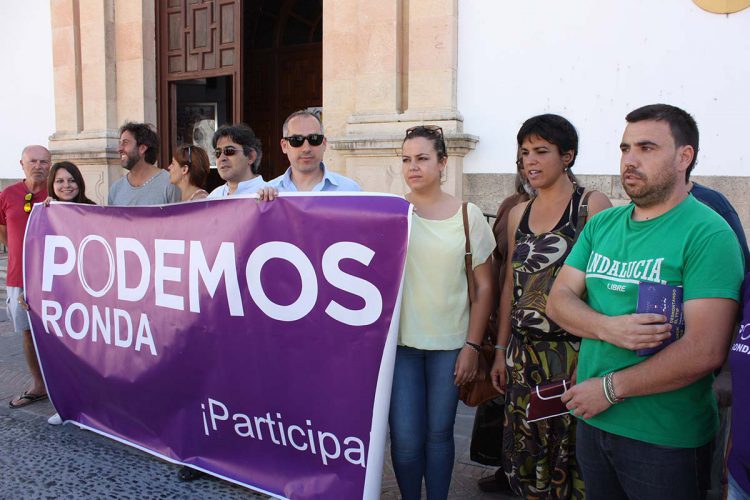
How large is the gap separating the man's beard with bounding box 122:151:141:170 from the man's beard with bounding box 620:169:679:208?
3603mm

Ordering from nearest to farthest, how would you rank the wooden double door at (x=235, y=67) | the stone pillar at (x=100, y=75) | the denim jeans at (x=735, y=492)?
the denim jeans at (x=735, y=492)
the wooden double door at (x=235, y=67)
the stone pillar at (x=100, y=75)

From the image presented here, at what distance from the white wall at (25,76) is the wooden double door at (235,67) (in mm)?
1923

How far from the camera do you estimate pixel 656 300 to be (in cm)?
177

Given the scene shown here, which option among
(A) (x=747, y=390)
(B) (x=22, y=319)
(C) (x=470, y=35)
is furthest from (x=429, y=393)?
(C) (x=470, y=35)

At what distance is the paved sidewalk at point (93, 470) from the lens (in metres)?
3.14

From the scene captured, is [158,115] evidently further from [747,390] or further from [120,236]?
[747,390]

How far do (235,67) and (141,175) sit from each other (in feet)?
12.6

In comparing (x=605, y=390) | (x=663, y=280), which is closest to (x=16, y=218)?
(x=605, y=390)

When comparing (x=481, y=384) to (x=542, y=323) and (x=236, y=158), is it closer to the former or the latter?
(x=542, y=323)

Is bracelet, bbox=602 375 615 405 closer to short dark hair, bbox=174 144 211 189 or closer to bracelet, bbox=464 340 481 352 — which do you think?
bracelet, bbox=464 340 481 352

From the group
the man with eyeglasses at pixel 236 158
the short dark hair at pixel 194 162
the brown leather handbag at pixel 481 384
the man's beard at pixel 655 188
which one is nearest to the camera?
the man's beard at pixel 655 188

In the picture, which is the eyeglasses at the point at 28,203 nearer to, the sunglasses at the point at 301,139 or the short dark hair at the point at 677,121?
the sunglasses at the point at 301,139

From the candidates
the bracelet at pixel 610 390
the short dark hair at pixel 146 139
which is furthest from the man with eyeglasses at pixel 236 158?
the bracelet at pixel 610 390

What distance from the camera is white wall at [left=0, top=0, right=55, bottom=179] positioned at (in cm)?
911
